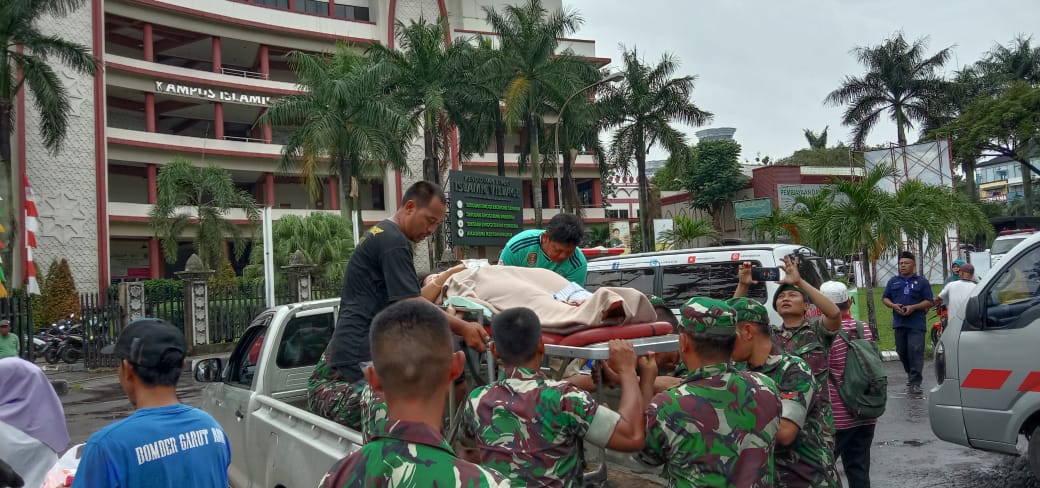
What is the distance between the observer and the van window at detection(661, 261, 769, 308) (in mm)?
10383

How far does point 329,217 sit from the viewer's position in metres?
33.4

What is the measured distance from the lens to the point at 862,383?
15.5ft

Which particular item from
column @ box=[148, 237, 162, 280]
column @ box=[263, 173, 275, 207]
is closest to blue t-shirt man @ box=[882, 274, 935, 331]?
column @ box=[148, 237, 162, 280]

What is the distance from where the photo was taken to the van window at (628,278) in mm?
11008

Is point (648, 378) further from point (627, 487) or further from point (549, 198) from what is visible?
point (549, 198)

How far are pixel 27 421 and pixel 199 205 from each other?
1180 inches

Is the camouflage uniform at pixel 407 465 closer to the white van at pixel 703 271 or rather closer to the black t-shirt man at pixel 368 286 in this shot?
the black t-shirt man at pixel 368 286

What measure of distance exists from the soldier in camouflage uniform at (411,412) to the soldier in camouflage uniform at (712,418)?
1.18m

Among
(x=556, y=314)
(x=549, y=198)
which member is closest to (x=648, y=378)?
(x=556, y=314)

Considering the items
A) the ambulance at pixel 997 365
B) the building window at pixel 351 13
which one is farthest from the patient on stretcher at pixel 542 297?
the building window at pixel 351 13

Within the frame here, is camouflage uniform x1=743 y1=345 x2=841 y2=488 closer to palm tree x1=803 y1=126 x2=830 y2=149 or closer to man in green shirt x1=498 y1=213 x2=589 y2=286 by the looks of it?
man in green shirt x1=498 y1=213 x2=589 y2=286

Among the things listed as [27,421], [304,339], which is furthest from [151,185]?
[27,421]

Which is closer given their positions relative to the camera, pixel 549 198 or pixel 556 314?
pixel 556 314

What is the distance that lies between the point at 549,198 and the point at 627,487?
44800 millimetres
